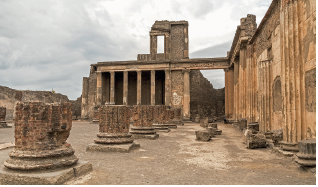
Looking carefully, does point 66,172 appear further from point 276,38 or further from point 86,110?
point 86,110

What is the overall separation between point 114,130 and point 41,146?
113 inches

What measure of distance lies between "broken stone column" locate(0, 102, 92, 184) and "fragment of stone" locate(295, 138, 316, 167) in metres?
3.46

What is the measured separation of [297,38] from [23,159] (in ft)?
19.1

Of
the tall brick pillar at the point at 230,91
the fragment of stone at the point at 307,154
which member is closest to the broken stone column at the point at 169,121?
the tall brick pillar at the point at 230,91

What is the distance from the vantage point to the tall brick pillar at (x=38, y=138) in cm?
364

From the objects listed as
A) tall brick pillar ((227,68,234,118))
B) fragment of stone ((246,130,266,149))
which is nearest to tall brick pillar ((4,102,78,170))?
fragment of stone ((246,130,266,149))

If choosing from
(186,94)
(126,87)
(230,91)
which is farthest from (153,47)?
(230,91)

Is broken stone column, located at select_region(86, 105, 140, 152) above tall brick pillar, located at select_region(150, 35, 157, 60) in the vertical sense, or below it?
below

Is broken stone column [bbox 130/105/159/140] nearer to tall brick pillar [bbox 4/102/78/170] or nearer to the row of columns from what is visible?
tall brick pillar [bbox 4/102/78/170]

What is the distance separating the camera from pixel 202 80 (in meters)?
28.5

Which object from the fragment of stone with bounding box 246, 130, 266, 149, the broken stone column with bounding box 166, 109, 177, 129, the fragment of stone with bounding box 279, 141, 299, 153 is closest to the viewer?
the fragment of stone with bounding box 279, 141, 299, 153

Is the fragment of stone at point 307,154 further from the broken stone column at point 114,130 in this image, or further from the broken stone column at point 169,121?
the broken stone column at point 169,121

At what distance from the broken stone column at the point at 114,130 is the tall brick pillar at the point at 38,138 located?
7.63 feet

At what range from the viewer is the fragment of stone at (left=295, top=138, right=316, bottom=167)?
12.6 feet
